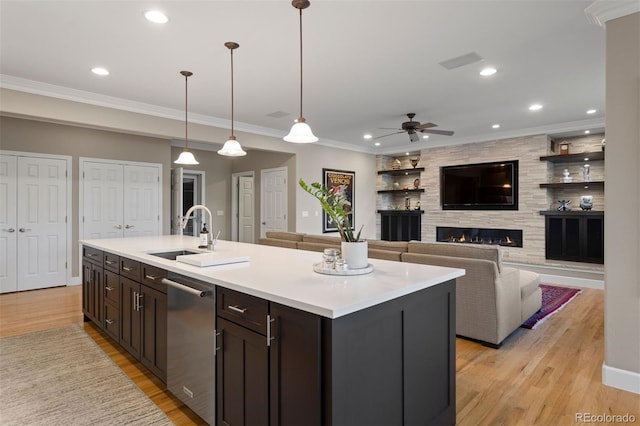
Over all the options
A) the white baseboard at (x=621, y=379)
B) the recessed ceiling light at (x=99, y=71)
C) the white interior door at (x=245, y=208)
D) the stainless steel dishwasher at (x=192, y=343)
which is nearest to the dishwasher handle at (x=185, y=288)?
the stainless steel dishwasher at (x=192, y=343)

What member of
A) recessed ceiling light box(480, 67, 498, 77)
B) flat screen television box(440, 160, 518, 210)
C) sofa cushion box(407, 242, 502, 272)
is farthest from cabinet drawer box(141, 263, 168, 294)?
flat screen television box(440, 160, 518, 210)

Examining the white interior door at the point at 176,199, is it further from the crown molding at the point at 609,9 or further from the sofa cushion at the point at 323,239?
the crown molding at the point at 609,9

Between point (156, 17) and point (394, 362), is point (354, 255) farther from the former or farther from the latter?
point (156, 17)

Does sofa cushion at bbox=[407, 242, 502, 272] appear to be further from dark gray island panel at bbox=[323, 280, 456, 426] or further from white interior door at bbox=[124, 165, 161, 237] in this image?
white interior door at bbox=[124, 165, 161, 237]

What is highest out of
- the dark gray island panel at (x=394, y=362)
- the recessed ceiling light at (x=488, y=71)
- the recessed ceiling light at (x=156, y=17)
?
the recessed ceiling light at (x=488, y=71)

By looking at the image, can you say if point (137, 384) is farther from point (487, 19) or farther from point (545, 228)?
point (545, 228)

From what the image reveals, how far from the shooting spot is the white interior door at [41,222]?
199 inches

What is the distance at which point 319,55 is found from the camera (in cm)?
332

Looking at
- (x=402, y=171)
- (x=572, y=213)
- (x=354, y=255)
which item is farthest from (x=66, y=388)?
(x=402, y=171)

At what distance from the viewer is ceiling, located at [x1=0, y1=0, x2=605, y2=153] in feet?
8.54

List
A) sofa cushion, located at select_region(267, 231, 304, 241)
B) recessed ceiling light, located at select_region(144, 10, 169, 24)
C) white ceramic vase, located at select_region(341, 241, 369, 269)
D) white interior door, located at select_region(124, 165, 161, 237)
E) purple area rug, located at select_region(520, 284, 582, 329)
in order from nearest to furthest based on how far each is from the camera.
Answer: white ceramic vase, located at select_region(341, 241, 369, 269) < recessed ceiling light, located at select_region(144, 10, 169, 24) < purple area rug, located at select_region(520, 284, 582, 329) < sofa cushion, located at select_region(267, 231, 304, 241) < white interior door, located at select_region(124, 165, 161, 237)

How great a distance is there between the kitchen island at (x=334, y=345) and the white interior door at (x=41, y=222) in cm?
447

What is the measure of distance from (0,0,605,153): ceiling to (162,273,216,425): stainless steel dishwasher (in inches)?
78.3

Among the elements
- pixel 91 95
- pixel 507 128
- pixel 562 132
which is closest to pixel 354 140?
pixel 507 128
